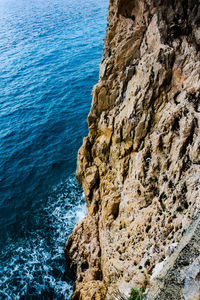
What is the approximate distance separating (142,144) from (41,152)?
73.4 ft

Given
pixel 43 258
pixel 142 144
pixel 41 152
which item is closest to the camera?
pixel 142 144

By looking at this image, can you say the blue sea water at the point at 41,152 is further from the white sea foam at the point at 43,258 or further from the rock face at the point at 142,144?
the rock face at the point at 142,144

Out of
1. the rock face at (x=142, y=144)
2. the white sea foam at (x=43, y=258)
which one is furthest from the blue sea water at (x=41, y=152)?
the rock face at (x=142, y=144)

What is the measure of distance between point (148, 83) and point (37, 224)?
67.3ft

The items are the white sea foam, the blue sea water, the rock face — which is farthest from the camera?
the blue sea water

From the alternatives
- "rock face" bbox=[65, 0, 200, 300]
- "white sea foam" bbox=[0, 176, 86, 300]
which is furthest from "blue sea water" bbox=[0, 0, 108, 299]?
"rock face" bbox=[65, 0, 200, 300]

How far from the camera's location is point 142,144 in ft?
47.5

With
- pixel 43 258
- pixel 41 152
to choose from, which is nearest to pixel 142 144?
pixel 43 258

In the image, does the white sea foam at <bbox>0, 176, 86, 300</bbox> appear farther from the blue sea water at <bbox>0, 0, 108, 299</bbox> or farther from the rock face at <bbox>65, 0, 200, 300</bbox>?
the rock face at <bbox>65, 0, 200, 300</bbox>

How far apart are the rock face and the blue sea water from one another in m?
5.52

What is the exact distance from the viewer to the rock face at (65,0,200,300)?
1114 cm

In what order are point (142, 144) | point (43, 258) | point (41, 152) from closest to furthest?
1. point (142, 144)
2. point (43, 258)
3. point (41, 152)

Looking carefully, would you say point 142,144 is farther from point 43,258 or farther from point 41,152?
point 41,152

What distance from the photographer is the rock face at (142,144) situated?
11138mm
